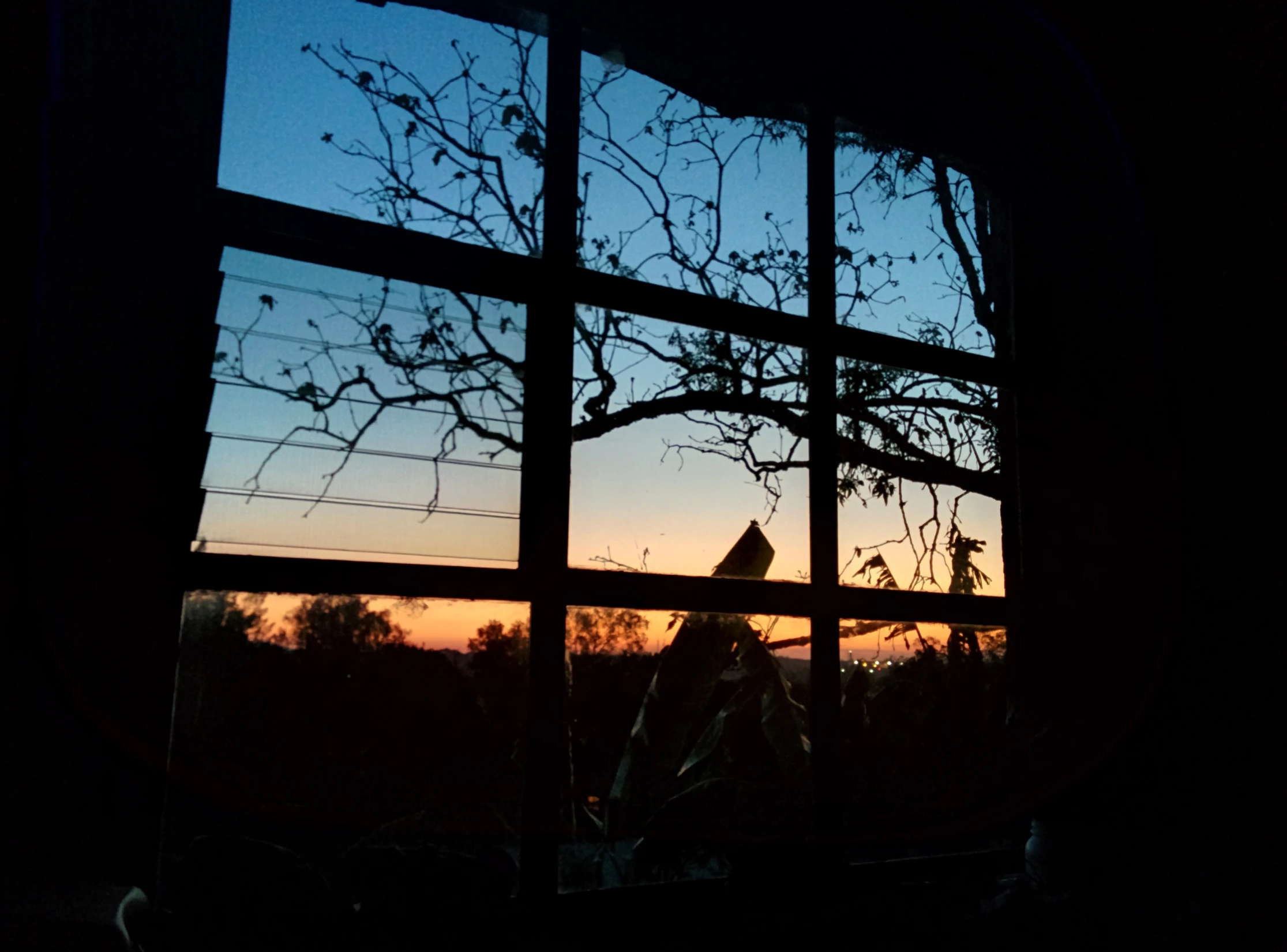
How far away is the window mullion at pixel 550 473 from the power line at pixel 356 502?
82 millimetres

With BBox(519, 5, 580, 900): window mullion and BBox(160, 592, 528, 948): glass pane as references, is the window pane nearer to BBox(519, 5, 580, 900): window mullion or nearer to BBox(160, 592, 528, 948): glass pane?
BBox(519, 5, 580, 900): window mullion

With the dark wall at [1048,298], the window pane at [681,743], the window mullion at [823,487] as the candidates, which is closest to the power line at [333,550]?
the dark wall at [1048,298]

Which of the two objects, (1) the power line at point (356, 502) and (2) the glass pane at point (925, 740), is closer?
(1) the power line at point (356, 502)

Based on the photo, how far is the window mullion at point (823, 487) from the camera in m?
1.96

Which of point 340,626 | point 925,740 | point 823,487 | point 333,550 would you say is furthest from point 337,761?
point 925,740

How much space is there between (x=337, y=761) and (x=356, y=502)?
0.48 meters

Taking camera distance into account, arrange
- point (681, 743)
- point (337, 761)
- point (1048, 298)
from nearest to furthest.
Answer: point (337, 761)
point (681, 743)
point (1048, 298)

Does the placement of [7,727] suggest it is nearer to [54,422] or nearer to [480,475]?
[54,422]

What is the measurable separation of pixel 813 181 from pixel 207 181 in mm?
1471

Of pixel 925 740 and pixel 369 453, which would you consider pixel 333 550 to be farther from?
pixel 925 740

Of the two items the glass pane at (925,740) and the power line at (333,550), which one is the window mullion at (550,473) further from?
the glass pane at (925,740)

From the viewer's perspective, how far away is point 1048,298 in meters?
2.49

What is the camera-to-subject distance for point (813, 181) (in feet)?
7.18

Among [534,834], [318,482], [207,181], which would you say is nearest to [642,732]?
[534,834]
